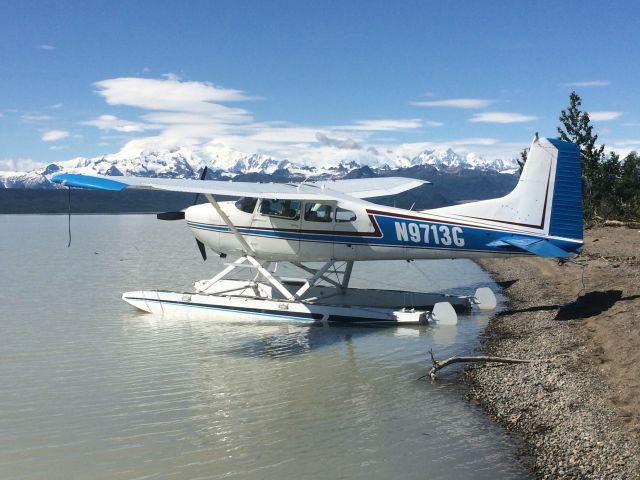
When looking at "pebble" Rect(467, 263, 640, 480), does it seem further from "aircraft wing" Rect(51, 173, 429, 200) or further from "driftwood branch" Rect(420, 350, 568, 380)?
"aircraft wing" Rect(51, 173, 429, 200)

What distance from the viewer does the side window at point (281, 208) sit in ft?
46.2

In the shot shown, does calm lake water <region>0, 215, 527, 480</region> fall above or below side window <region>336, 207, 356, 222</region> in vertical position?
below

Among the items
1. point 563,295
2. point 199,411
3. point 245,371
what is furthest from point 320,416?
point 563,295

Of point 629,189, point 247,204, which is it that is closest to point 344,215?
point 247,204

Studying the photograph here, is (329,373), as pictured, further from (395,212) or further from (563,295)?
(563,295)

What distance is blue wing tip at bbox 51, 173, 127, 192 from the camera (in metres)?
11.1

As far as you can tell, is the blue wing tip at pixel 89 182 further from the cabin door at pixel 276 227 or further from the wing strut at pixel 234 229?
the cabin door at pixel 276 227

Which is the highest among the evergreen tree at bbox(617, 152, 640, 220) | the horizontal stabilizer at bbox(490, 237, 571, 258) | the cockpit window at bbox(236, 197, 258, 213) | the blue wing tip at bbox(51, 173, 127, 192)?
the evergreen tree at bbox(617, 152, 640, 220)

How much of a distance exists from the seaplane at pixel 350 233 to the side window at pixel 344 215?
25 millimetres

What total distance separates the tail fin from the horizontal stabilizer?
0.31 meters

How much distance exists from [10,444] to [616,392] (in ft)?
26.0

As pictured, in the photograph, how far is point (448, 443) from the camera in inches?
276

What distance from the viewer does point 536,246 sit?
1240cm

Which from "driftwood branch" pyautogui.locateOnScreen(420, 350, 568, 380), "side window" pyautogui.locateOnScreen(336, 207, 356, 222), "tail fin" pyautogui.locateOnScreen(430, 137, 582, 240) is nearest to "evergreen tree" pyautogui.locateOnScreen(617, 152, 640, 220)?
"tail fin" pyautogui.locateOnScreen(430, 137, 582, 240)
